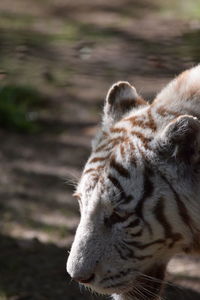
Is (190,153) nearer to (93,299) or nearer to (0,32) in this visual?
(0,32)

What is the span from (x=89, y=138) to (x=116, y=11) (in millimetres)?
3937

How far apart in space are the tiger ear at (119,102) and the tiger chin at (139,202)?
300 mm

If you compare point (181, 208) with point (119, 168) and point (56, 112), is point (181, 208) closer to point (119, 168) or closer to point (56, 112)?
point (119, 168)

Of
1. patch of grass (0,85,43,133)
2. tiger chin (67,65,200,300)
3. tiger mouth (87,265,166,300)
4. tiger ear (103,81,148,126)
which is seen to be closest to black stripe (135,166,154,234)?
tiger chin (67,65,200,300)

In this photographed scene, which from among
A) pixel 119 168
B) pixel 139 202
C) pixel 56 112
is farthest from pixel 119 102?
pixel 56 112

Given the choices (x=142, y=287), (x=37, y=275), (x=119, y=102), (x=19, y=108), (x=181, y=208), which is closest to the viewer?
(x=181, y=208)

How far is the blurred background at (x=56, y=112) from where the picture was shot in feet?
9.92

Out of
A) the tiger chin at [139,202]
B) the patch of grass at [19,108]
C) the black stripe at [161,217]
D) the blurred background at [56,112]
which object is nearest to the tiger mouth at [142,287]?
the tiger chin at [139,202]

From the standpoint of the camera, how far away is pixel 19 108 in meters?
7.53

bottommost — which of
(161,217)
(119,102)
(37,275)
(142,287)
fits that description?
(37,275)

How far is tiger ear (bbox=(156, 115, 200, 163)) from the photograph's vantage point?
9.55 ft

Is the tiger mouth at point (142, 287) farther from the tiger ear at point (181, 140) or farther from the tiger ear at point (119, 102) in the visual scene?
the tiger ear at point (119, 102)

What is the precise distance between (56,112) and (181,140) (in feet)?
16.2

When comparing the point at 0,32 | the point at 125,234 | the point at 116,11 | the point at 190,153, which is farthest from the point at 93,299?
the point at 116,11
